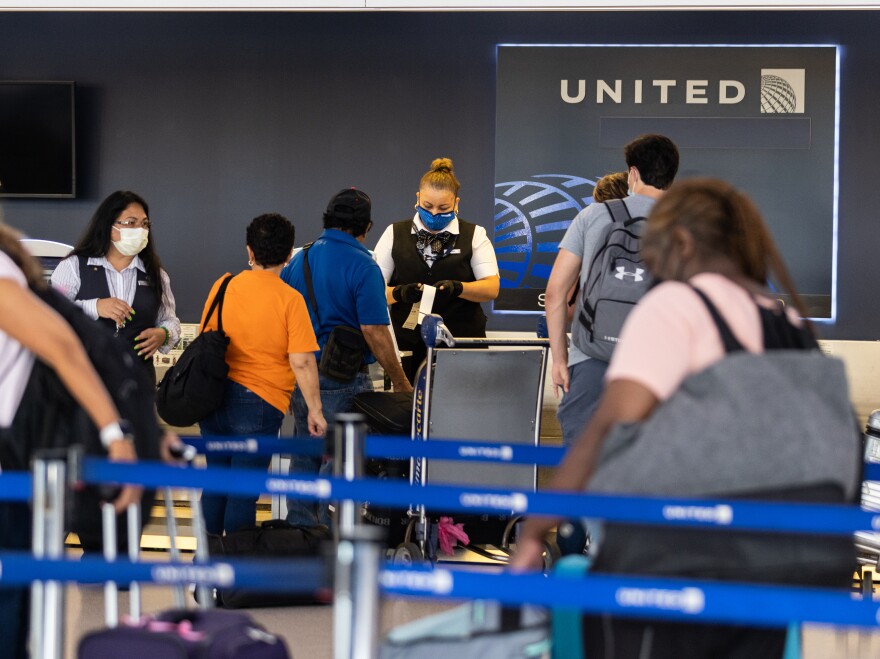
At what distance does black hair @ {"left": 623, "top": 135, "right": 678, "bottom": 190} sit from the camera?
423 cm

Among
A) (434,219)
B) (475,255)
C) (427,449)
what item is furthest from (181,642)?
(475,255)

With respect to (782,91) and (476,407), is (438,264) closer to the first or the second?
(476,407)

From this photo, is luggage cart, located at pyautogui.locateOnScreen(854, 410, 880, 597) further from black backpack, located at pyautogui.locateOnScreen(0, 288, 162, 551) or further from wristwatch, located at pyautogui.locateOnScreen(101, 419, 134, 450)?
wristwatch, located at pyautogui.locateOnScreen(101, 419, 134, 450)

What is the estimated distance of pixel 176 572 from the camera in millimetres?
1978

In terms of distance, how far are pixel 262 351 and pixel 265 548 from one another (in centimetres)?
73

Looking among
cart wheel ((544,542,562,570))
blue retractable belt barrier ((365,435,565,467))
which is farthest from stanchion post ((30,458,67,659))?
cart wheel ((544,542,562,570))

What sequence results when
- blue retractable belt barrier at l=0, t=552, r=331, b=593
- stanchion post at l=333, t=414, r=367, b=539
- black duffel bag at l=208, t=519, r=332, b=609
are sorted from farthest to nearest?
black duffel bag at l=208, t=519, r=332, b=609 < stanchion post at l=333, t=414, r=367, b=539 < blue retractable belt barrier at l=0, t=552, r=331, b=593

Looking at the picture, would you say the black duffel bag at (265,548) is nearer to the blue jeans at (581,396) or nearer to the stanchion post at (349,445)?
the blue jeans at (581,396)

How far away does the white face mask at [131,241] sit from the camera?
16.1 feet

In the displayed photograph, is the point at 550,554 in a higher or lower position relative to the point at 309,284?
lower

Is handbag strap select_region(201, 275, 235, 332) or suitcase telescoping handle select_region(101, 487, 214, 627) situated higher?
handbag strap select_region(201, 275, 235, 332)

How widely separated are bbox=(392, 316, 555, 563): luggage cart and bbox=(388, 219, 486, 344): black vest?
0.83 metres

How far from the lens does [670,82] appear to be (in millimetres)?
8156

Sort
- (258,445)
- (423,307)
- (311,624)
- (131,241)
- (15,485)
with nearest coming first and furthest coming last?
1. (15,485)
2. (258,445)
3. (311,624)
4. (131,241)
5. (423,307)
